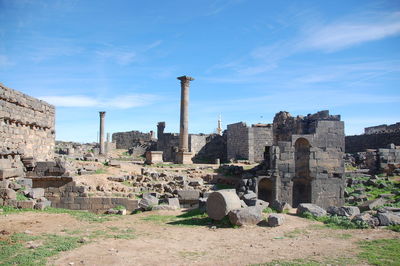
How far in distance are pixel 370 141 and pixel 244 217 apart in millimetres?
27094

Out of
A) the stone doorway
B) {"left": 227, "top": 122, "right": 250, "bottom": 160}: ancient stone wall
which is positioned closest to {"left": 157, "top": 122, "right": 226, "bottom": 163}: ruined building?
{"left": 227, "top": 122, "right": 250, "bottom": 160}: ancient stone wall

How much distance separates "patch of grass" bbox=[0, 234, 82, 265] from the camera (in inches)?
272

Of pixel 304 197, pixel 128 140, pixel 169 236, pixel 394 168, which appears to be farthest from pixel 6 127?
pixel 128 140

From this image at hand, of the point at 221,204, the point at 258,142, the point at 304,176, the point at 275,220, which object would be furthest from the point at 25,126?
the point at 258,142

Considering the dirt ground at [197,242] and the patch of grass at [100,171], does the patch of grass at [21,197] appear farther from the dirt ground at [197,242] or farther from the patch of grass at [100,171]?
the patch of grass at [100,171]

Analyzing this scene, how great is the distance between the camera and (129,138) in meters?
52.7

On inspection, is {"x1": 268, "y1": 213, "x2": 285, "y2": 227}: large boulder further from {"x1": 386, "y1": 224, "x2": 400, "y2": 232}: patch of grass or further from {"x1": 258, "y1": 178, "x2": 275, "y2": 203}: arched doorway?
{"x1": 258, "y1": 178, "x2": 275, "y2": 203}: arched doorway

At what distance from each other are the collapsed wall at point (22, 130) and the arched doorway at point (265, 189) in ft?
36.4

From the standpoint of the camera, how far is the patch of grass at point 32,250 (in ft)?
22.6

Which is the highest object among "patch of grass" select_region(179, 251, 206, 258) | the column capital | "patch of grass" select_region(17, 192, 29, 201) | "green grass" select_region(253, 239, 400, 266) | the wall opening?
the column capital

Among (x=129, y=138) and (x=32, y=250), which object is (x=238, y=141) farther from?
(x=32, y=250)

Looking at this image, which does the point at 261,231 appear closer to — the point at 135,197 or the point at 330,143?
the point at 135,197

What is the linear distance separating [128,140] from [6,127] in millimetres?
36999

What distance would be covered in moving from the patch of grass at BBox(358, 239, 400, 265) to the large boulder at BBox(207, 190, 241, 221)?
12.4ft
